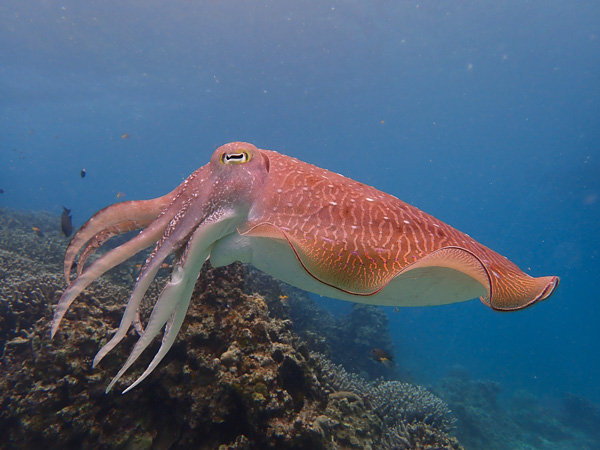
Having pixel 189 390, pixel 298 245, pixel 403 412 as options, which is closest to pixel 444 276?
pixel 298 245

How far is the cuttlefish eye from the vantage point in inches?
78.2

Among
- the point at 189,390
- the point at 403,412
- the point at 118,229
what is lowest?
the point at 189,390

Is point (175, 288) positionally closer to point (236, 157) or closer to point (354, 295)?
point (236, 157)

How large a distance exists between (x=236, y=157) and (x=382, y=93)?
50.5m

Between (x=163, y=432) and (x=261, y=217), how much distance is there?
7.35 feet

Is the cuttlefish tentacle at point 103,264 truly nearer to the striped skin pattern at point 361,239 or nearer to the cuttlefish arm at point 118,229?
the cuttlefish arm at point 118,229

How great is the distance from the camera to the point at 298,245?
1.55 metres

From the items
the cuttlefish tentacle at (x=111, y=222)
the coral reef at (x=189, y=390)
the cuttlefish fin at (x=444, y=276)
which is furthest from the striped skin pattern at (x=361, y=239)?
the coral reef at (x=189, y=390)

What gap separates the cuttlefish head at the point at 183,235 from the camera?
1796mm

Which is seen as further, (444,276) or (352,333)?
(352,333)

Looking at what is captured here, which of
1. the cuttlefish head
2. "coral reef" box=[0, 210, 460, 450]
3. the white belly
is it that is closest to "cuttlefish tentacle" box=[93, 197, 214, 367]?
the cuttlefish head

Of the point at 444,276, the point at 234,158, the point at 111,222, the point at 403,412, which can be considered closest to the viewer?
the point at 444,276

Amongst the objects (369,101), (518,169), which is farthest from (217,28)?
(518,169)

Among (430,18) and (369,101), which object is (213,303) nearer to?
(430,18)
